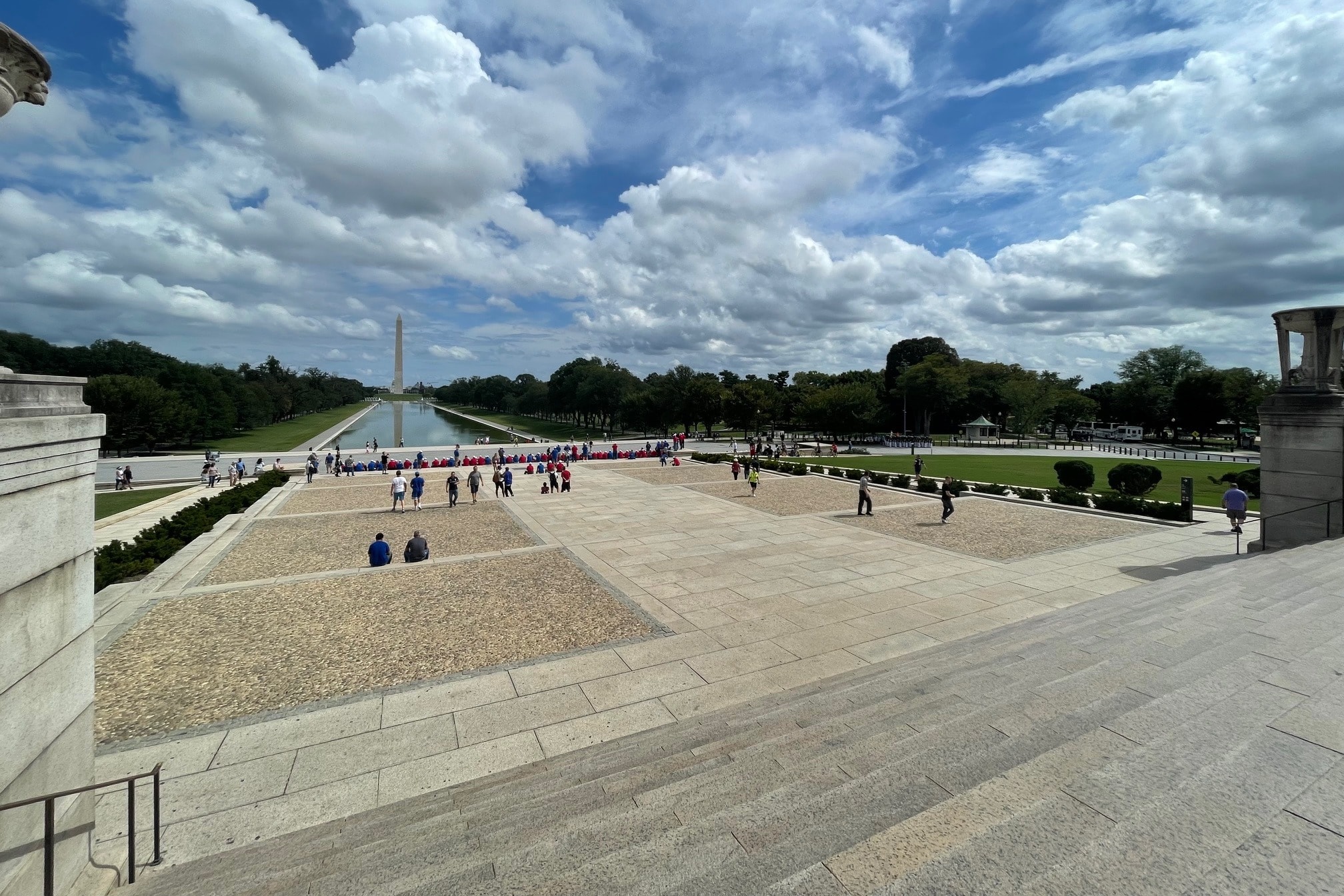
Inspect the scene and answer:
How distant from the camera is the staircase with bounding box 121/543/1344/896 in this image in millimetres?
3283

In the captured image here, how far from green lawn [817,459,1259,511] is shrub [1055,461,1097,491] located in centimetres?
128

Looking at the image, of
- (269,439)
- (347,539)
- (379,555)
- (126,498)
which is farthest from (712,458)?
(269,439)

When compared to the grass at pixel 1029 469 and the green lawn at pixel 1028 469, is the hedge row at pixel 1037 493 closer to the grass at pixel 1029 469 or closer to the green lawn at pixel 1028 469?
the green lawn at pixel 1028 469

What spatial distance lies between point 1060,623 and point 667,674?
5.99 m

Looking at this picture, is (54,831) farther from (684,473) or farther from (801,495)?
(684,473)

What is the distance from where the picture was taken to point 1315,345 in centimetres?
1222

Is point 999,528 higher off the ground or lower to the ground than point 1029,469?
lower

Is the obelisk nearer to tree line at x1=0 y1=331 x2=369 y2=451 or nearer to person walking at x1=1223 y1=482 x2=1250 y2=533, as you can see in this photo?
tree line at x1=0 y1=331 x2=369 y2=451

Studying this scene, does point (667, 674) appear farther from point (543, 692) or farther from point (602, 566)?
point (602, 566)

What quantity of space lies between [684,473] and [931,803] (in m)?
29.8

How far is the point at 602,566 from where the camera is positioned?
13.2 meters

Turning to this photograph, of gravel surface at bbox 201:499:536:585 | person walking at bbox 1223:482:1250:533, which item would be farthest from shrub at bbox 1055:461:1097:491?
gravel surface at bbox 201:499:536:585

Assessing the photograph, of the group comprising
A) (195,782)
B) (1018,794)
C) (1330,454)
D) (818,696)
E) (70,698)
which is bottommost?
(195,782)

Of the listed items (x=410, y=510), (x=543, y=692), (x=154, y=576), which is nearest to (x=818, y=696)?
(x=543, y=692)
